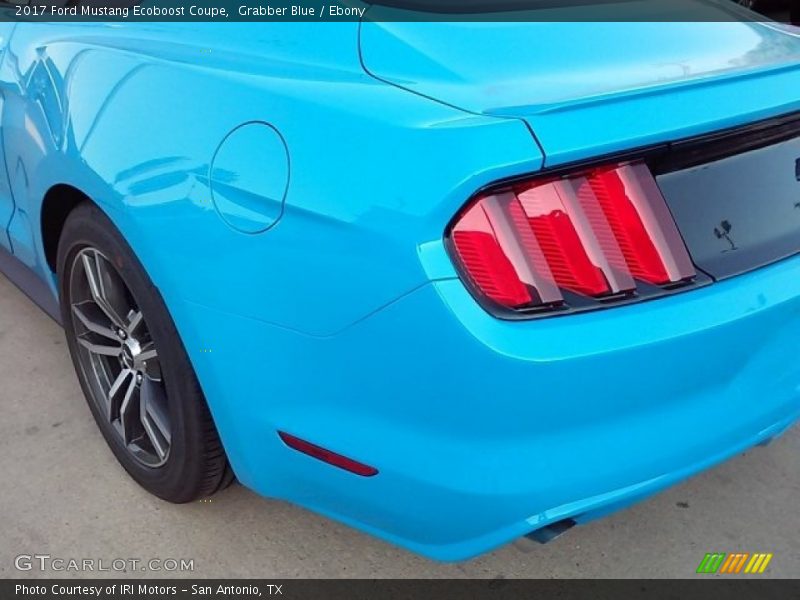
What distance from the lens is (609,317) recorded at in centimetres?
131

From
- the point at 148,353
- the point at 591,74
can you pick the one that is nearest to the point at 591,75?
the point at 591,74

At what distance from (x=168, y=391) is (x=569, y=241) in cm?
105

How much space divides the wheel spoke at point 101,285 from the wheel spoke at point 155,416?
0.64 feet

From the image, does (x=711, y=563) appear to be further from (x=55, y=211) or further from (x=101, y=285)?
(x=55, y=211)

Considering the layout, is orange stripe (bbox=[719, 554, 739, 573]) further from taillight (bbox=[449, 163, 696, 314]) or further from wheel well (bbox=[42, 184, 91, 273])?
wheel well (bbox=[42, 184, 91, 273])

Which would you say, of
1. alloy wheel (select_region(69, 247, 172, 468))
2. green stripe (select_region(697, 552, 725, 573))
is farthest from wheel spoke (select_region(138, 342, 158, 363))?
green stripe (select_region(697, 552, 725, 573))

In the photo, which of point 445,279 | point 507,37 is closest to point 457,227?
point 445,279

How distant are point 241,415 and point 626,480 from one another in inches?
30.8

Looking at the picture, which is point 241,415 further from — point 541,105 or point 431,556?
point 541,105

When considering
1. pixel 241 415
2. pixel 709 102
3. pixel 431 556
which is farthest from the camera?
pixel 241 415

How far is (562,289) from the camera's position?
131 centimetres

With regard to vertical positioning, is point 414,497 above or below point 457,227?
below

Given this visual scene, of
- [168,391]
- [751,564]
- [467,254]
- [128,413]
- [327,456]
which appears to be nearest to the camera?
[467,254]

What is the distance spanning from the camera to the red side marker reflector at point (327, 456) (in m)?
1.47
